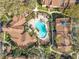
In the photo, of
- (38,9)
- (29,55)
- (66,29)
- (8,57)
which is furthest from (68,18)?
(8,57)

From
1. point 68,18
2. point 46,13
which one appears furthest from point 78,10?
point 46,13

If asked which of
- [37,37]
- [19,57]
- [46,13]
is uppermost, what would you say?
[46,13]

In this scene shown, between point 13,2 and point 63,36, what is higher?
point 13,2

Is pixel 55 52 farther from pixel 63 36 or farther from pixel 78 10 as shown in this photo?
pixel 78 10

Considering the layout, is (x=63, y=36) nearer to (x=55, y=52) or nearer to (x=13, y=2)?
(x=55, y=52)

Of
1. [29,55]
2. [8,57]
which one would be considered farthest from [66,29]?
[8,57]

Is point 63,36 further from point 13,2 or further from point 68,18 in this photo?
point 13,2

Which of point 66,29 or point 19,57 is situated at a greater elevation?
point 66,29
